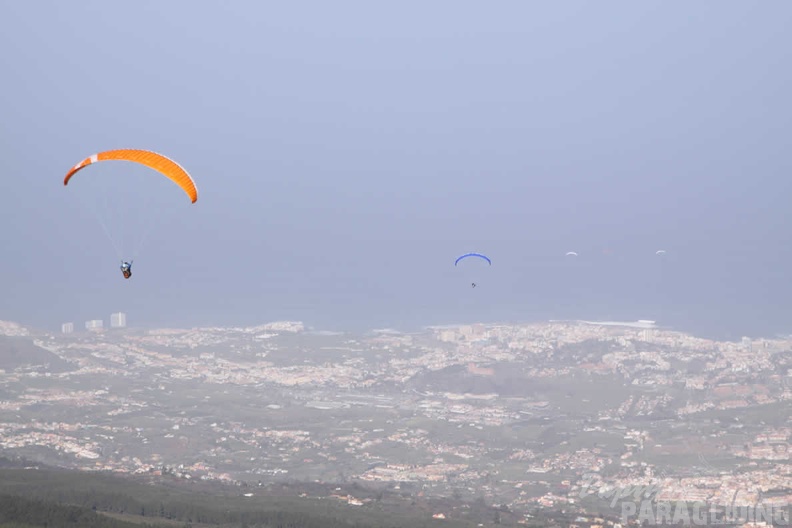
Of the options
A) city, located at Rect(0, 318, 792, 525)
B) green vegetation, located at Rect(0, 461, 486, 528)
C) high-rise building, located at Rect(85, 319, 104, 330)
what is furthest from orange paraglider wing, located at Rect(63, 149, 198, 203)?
high-rise building, located at Rect(85, 319, 104, 330)

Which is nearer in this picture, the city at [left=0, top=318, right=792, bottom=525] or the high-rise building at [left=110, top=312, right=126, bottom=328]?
the city at [left=0, top=318, right=792, bottom=525]

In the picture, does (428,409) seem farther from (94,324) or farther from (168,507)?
(94,324)

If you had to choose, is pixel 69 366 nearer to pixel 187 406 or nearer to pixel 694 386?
pixel 187 406

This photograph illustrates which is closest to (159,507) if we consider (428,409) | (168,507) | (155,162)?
(168,507)

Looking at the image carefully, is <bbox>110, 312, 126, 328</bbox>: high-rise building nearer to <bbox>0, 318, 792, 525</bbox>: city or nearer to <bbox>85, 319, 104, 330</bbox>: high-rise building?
<bbox>85, 319, 104, 330</bbox>: high-rise building

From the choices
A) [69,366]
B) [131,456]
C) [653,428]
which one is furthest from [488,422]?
[69,366]
